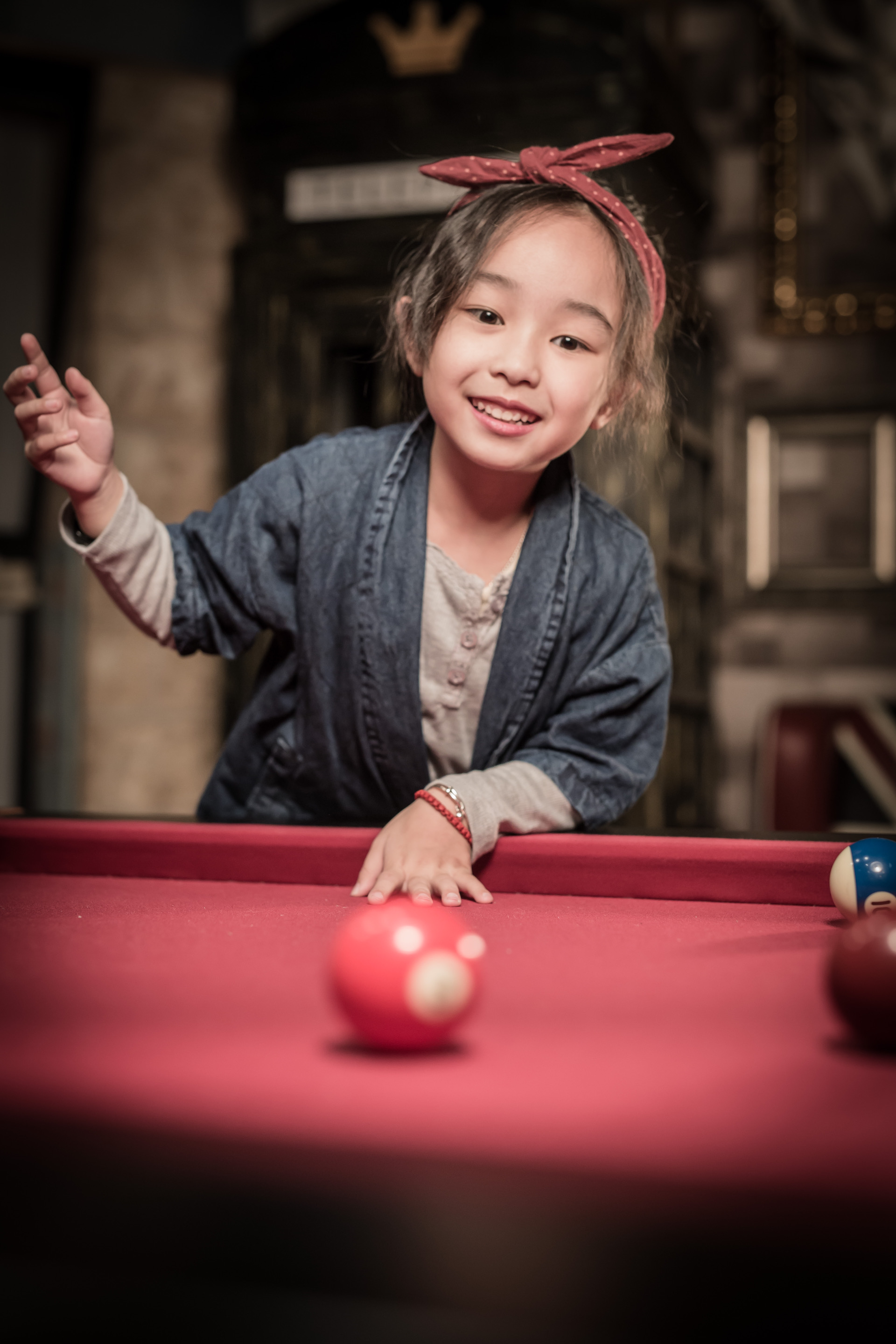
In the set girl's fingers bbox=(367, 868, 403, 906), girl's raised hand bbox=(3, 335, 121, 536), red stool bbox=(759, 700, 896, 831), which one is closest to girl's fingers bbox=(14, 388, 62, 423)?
girl's raised hand bbox=(3, 335, 121, 536)

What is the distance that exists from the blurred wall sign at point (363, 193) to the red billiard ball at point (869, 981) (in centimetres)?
250

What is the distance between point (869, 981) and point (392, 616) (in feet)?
3.09

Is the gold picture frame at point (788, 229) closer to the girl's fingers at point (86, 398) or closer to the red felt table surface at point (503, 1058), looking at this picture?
the girl's fingers at point (86, 398)

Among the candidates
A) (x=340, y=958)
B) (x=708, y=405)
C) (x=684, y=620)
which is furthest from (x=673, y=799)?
(x=340, y=958)

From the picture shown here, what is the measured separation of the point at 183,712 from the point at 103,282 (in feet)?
4.13

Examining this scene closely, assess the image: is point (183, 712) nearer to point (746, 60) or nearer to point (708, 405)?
point (708, 405)

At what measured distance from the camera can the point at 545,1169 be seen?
1.51ft

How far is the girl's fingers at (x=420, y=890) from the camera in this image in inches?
40.7

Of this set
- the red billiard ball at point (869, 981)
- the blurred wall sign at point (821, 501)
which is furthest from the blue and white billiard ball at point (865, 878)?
the blurred wall sign at point (821, 501)

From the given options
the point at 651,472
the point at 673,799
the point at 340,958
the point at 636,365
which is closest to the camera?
the point at 340,958

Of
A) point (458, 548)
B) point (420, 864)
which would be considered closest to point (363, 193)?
point (458, 548)

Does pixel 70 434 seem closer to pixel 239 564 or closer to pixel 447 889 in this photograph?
pixel 239 564

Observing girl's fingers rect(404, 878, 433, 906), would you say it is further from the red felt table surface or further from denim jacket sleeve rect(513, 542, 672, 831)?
denim jacket sleeve rect(513, 542, 672, 831)

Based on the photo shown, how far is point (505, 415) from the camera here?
1.36 meters
